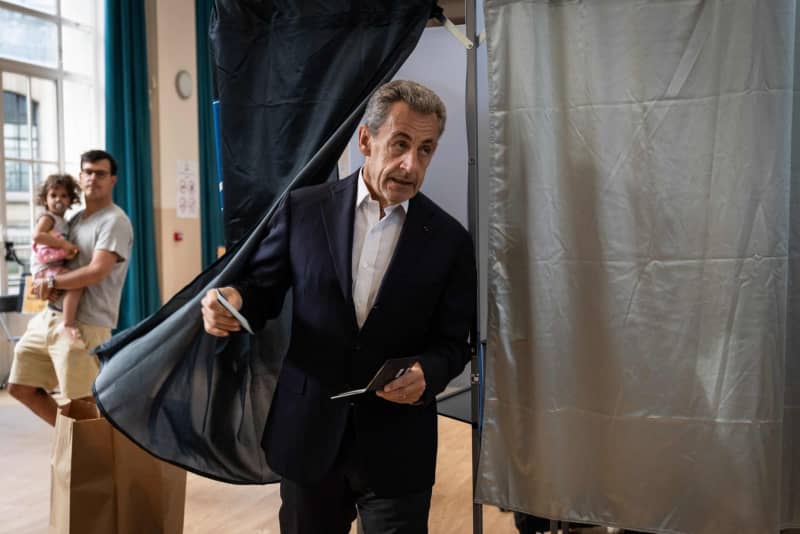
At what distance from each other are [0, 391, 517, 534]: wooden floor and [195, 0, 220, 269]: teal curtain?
2.84 m

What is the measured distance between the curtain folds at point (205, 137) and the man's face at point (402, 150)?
509 cm

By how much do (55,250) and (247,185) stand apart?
1.44 metres

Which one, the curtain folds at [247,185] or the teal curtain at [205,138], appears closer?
the curtain folds at [247,185]

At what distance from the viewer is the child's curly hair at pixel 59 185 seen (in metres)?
3.53

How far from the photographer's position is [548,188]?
5.88ft

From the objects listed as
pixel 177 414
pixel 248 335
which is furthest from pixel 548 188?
pixel 177 414

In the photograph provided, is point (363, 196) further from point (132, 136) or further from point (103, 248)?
point (132, 136)

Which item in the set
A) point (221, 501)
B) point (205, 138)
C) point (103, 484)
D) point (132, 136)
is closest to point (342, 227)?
point (103, 484)

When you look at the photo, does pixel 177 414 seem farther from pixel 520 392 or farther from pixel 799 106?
pixel 799 106

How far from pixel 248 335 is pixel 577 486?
89cm

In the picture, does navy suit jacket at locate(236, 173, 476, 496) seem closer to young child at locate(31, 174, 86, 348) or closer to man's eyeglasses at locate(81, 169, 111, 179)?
young child at locate(31, 174, 86, 348)

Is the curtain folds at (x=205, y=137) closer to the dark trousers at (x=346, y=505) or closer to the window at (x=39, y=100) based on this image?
the window at (x=39, y=100)

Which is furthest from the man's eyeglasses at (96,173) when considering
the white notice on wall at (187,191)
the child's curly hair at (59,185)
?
the white notice on wall at (187,191)

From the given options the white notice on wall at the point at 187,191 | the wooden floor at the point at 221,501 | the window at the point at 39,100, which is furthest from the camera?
the white notice on wall at the point at 187,191
